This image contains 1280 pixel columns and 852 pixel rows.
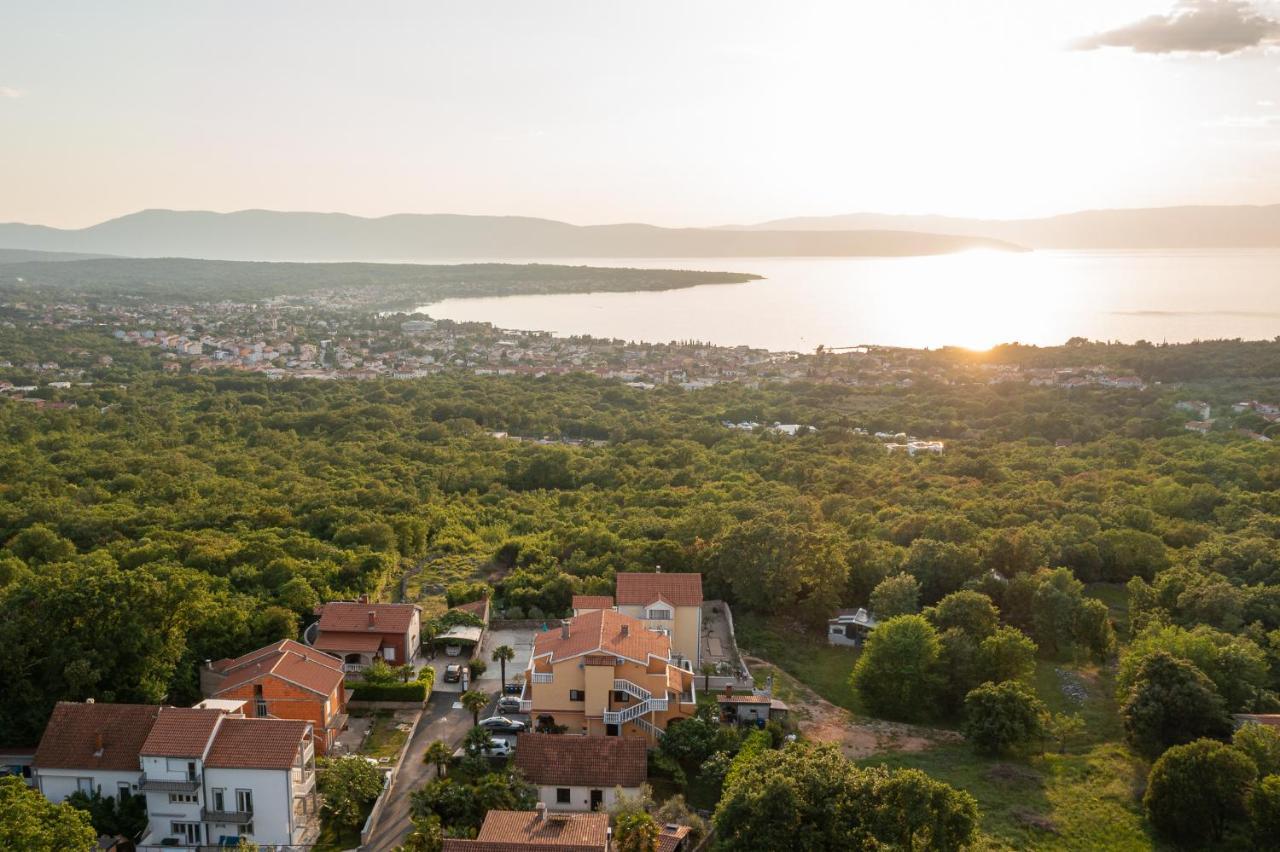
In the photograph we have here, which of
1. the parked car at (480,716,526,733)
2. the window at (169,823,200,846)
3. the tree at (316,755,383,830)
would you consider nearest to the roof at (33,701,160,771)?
the window at (169,823,200,846)

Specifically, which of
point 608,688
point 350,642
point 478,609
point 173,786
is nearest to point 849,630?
point 608,688

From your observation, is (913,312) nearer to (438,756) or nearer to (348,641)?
(348,641)

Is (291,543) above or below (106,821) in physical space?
above

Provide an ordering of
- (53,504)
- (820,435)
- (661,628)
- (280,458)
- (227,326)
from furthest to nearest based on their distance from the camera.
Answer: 1. (227,326)
2. (820,435)
3. (280,458)
4. (53,504)
5. (661,628)

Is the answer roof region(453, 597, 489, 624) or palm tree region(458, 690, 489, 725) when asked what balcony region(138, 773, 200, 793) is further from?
roof region(453, 597, 489, 624)

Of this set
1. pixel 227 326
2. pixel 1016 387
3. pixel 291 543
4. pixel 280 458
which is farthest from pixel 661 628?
pixel 227 326

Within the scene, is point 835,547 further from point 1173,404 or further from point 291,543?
point 1173,404

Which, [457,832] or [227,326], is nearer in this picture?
[457,832]

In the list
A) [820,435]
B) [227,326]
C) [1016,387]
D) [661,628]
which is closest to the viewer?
[661,628]
